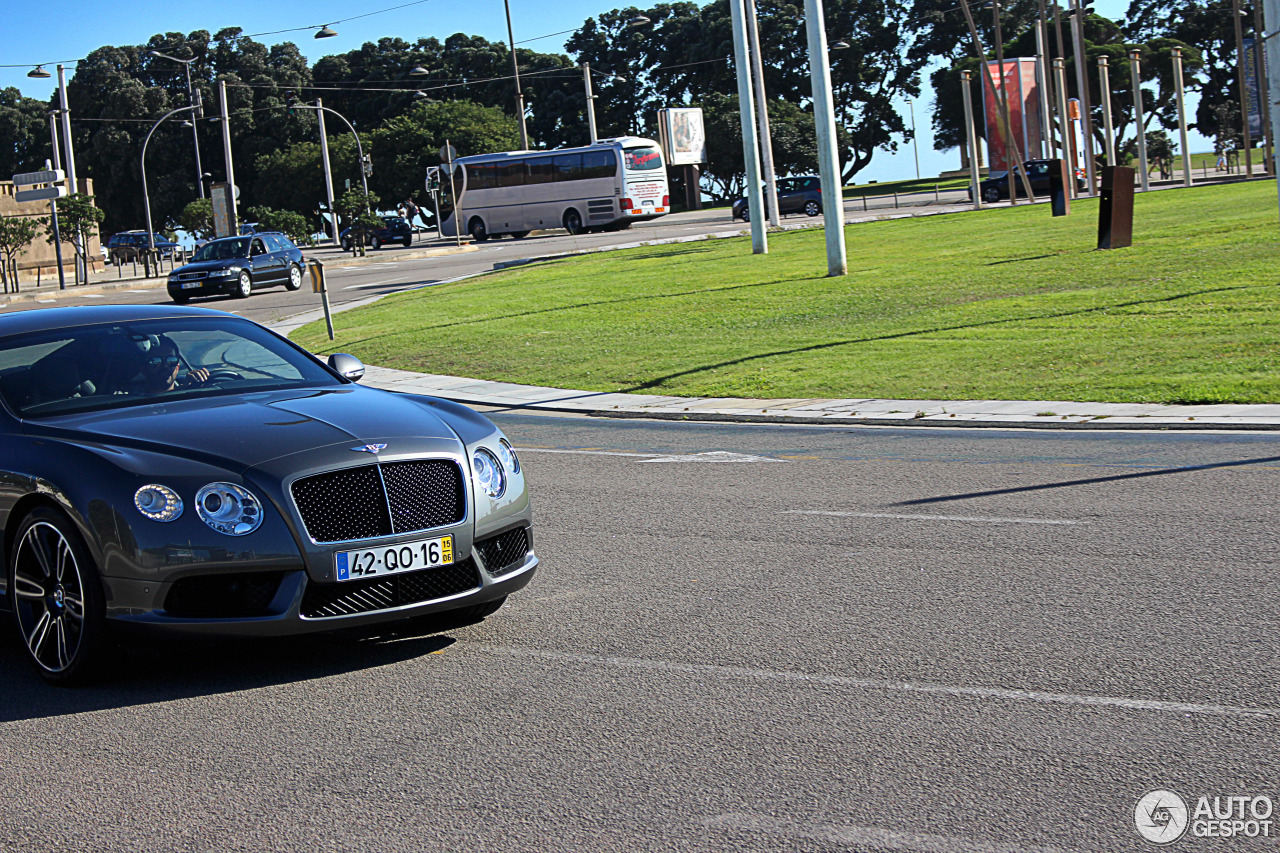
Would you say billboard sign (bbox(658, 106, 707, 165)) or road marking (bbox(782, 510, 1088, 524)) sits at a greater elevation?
billboard sign (bbox(658, 106, 707, 165))

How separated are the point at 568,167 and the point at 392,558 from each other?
5817 cm

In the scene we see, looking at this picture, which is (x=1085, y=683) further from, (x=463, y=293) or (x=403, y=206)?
(x=403, y=206)

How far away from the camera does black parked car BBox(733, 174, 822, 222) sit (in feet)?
208

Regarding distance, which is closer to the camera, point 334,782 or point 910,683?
point 334,782

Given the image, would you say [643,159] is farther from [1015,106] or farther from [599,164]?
[1015,106]

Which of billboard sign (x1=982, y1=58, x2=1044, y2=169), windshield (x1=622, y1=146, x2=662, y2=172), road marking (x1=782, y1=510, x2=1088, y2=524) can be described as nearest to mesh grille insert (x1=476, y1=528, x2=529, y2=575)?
road marking (x1=782, y1=510, x2=1088, y2=524)

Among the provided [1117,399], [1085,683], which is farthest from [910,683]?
[1117,399]

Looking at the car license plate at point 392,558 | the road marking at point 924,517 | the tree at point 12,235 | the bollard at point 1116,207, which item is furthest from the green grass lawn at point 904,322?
the tree at point 12,235

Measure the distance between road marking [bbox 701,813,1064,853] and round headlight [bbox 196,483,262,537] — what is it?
2325 mm

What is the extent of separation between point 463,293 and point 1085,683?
89.6 ft

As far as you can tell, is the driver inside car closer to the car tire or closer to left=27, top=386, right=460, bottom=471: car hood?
left=27, top=386, right=460, bottom=471: car hood

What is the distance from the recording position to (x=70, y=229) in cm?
4953

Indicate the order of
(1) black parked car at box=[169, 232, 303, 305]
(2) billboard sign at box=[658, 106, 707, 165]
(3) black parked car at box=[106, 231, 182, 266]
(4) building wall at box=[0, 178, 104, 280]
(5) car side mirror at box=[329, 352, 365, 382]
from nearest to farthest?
(5) car side mirror at box=[329, 352, 365, 382] → (1) black parked car at box=[169, 232, 303, 305] → (2) billboard sign at box=[658, 106, 707, 165] → (4) building wall at box=[0, 178, 104, 280] → (3) black parked car at box=[106, 231, 182, 266]

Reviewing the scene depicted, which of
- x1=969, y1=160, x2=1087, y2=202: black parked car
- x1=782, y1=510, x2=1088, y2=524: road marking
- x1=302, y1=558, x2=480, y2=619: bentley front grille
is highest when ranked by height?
x1=969, y1=160, x2=1087, y2=202: black parked car
